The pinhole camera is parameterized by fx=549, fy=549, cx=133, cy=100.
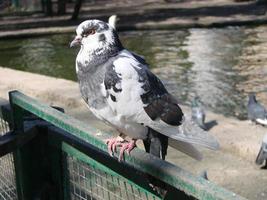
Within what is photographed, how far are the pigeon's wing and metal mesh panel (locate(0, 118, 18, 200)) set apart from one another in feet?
2.98

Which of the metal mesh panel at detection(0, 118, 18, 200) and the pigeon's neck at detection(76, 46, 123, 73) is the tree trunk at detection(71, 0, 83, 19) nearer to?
the metal mesh panel at detection(0, 118, 18, 200)

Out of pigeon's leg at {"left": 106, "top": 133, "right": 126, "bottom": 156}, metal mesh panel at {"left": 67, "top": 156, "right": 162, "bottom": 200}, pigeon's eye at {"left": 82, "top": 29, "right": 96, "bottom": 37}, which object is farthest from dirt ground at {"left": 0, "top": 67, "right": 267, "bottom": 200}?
pigeon's leg at {"left": 106, "top": 133, "right": 126, "bottom": 156}

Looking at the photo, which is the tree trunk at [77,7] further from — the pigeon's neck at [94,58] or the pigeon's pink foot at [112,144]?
the pigeon's pink foot at [112,144]

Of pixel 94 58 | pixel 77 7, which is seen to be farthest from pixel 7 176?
pixel 77 7

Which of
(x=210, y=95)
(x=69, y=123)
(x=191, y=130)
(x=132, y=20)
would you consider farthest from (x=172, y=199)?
(x=132, y=20)

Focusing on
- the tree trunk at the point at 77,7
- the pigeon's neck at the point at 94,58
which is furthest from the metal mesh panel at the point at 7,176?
the tree trunk at the point at 77,7

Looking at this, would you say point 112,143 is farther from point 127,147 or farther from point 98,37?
point 98,37

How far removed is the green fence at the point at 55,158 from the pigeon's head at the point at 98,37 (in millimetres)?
333

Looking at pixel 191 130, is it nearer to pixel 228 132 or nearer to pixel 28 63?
pixel 228 132

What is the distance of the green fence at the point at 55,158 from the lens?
225 cm

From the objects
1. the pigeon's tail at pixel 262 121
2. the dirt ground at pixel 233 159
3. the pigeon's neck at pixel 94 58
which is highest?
the pigeon's neck at pixel 94 58

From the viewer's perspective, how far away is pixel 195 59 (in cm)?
1130

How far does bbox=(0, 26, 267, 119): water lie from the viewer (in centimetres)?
864

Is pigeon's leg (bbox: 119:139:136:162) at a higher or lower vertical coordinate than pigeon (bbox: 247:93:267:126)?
higher
